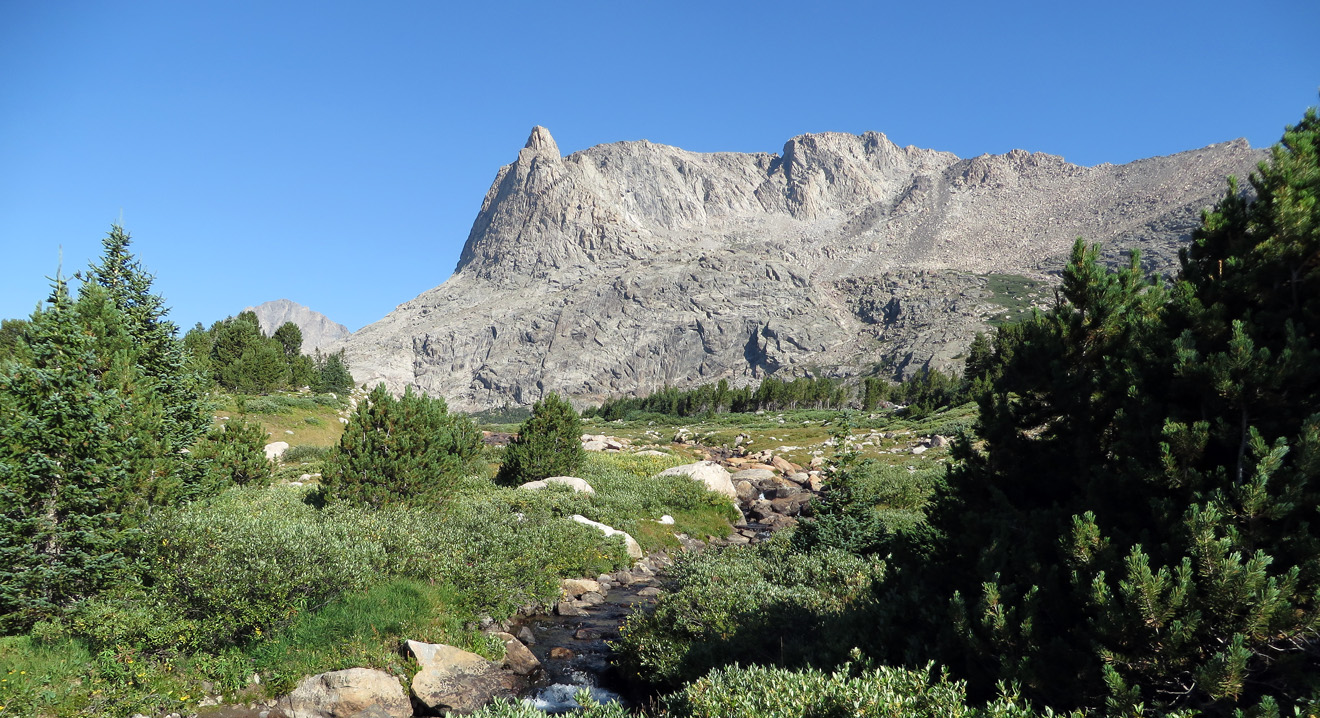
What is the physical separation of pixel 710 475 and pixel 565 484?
832 cm

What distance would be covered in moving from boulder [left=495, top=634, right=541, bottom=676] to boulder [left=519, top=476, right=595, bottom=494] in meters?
12.6

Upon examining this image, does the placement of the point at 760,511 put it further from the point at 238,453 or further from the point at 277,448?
the point at 277,448

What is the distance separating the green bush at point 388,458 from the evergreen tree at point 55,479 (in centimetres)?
784

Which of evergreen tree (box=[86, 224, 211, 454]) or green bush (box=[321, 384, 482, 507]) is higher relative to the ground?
evergreen tree (box=[86, 224, 211, 454])

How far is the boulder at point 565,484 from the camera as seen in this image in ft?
87.1

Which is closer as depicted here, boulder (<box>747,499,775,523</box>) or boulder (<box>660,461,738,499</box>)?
boulder (<box>747,499,775,523</box>)

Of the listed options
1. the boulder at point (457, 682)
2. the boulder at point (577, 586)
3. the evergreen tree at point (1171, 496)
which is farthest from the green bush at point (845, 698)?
the boulder at point (577, 586)

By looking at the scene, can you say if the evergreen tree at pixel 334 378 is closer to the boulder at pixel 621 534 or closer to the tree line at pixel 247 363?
the tree line at pixel 247 363

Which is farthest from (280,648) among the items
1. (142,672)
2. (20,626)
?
(20,626)

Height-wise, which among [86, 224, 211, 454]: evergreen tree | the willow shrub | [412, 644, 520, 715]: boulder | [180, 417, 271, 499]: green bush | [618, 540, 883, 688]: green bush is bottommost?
[412, 644, 520, 715]: boulder

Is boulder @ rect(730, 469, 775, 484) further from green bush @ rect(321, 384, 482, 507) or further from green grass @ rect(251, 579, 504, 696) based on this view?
green grass @ rect(251, 579, 504, 696)

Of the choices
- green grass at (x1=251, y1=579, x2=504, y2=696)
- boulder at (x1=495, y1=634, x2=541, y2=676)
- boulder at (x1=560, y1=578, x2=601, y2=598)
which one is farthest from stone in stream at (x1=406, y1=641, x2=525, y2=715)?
boulder at (x1=560, y1=578, x2=601, y2=598)

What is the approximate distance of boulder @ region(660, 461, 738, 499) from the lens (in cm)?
3070

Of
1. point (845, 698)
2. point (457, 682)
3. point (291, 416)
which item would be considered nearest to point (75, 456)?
point (457, 682)
